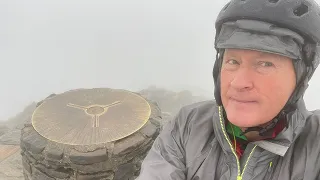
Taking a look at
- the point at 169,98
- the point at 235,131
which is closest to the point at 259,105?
the point at 235,131

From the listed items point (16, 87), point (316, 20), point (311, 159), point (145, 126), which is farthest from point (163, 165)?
point (16, 87)

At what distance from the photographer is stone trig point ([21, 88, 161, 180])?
11.0ft

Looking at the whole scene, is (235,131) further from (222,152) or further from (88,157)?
(88,157)

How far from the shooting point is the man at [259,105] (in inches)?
62.9

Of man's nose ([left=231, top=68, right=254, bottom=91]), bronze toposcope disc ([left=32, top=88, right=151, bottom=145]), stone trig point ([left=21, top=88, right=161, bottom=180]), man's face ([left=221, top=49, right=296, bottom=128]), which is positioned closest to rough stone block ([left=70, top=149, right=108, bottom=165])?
stone trig point ([left=21, top=88, right=161, bottom=180])

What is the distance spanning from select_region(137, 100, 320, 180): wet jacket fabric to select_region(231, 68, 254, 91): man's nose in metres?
0.29

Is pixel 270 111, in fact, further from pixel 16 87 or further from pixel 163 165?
pixel 16 87

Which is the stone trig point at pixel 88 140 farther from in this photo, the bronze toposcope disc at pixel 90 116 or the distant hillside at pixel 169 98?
the distant hillside at pixel 169 98

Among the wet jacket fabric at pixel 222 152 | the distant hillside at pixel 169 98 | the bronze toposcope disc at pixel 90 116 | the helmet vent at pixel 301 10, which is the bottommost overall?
the distant hillside at pixel 169 98

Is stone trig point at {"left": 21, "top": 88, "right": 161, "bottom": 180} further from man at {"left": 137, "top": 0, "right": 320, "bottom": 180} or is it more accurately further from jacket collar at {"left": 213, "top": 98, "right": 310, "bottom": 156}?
jacket collar at {"left": 213, "top": 98, "right": 310, "bottom": 156}

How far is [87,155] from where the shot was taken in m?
3.29

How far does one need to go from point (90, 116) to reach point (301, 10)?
2555 millimetres

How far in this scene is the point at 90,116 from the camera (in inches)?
147

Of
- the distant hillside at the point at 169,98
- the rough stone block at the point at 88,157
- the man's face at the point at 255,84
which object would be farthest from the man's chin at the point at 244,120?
the distant hillside at the point at 169,98
